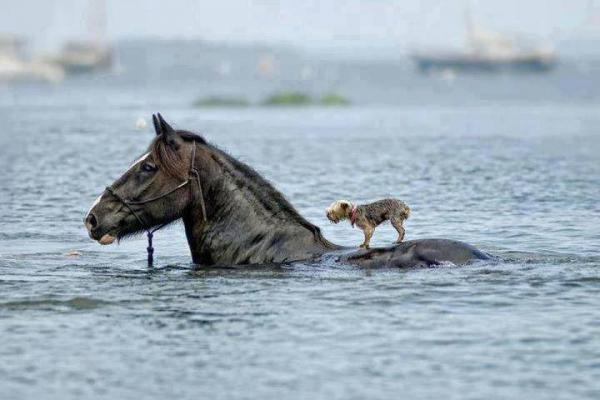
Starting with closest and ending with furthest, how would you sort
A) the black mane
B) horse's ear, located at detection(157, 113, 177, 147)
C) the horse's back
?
the horse's back, horse's ear, located at detection(157, 113, 177, 147), the black mane

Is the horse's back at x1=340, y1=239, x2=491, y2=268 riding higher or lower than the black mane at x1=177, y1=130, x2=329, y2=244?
lower

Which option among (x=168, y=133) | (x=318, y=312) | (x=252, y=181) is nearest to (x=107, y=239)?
(x=168, y=133)

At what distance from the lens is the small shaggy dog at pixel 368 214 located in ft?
65.5

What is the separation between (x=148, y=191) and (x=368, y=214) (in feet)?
9.23

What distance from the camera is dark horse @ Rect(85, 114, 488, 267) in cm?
1888

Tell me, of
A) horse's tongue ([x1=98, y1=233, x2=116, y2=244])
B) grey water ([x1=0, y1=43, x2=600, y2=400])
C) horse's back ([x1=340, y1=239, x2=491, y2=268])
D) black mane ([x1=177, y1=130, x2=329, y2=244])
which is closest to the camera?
grey water ([x1=0, y1=43, x2=600, y2=400])

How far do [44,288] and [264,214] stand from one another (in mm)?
2618

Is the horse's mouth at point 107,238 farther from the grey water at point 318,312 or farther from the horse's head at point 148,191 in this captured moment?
the grey water at point 318,312

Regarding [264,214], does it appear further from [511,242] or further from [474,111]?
[474,111]

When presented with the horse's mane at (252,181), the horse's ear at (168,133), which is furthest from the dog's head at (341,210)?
the horse's ear at (168,133)

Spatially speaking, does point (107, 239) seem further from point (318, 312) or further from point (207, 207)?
point (318, 312)

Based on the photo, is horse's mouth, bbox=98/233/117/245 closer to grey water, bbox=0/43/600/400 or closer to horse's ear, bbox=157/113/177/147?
grey water, bbox=0/43/600/400

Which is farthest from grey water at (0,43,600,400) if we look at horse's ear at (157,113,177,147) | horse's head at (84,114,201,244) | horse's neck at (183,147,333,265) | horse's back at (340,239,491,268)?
horse's ear at (157,113,177,147)

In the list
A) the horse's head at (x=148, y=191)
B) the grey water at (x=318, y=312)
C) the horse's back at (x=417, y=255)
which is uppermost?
the horse's head at (x=148, y=191)
